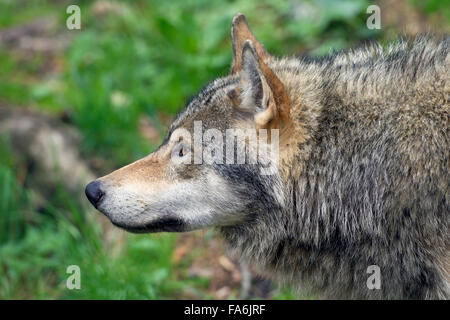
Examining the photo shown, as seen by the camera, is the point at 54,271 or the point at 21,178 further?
the point at 21,178

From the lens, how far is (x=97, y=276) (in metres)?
4.88

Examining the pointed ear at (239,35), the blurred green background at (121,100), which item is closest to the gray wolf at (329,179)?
the pointed ear at (239,35)

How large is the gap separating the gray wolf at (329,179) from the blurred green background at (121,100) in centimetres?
103

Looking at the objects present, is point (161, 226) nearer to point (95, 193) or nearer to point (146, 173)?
point (146, 173)

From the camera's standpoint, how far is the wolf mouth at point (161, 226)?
3.84 meters

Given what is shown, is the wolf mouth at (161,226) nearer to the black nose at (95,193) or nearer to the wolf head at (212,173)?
the wolf head at (212,173)

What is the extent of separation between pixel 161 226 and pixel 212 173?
515 millimetres

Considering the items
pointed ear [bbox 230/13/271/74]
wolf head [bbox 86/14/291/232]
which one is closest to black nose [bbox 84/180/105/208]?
wolf head [bbox 86/14/291/232]
